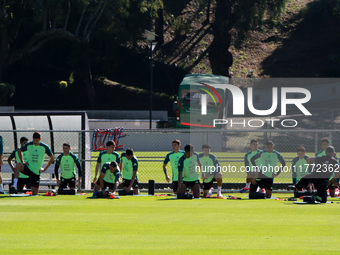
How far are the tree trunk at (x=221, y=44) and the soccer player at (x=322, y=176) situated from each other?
30486 millimetres

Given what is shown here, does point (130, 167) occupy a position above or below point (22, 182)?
above

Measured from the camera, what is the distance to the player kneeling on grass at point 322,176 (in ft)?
34.2

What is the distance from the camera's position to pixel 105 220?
27.1 feet

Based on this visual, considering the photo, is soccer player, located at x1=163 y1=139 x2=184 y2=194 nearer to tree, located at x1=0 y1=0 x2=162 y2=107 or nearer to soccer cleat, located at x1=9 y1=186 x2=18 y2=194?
soccer cleat, located at x1=9 y1=186 x2=18 y2=194

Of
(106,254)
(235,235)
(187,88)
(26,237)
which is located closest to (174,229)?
(235,235)

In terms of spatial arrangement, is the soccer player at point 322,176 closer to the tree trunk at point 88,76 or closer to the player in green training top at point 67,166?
the player in green training top at point 67,166

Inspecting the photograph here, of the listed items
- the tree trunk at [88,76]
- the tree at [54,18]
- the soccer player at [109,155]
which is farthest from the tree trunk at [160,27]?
the soccer player at [109,155]

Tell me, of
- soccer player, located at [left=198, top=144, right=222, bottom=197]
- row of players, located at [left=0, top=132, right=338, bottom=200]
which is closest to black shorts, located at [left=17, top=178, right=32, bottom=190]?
row of players, located at [left=0, top=132, right=338, bottom=200]

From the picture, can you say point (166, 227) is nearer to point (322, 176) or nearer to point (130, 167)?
point (322, 176)

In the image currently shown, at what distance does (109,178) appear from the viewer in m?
11.8

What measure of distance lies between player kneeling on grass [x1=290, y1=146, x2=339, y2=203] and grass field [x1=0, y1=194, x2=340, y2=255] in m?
0.43

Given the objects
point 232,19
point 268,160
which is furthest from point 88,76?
point 268,160

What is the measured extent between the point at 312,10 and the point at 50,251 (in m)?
53.5

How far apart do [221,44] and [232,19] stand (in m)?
2.54
